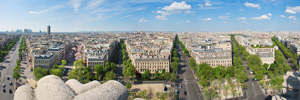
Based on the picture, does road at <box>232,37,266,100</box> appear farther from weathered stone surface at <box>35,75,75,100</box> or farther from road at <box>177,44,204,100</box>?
weathered stone surface at <box>35,75,75,100</box>

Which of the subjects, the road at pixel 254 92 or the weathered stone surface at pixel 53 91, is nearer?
the weathered stone surface at pixel 53 91

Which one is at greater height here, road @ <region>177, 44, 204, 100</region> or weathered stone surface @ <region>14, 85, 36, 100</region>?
weathered stone surface @ <region>14, 85, 36, 100</region>

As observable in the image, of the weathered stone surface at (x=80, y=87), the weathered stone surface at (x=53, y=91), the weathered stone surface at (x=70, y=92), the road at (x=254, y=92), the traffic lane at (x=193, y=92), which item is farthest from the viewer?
the traffic lane at (x=193, y=92)

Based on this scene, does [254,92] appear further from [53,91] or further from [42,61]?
[42,61]

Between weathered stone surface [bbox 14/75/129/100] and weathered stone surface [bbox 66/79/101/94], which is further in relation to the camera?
weathered stone surface [bbox 66/79/101/94]

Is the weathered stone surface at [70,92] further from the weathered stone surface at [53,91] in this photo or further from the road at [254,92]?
the road at [254,92]

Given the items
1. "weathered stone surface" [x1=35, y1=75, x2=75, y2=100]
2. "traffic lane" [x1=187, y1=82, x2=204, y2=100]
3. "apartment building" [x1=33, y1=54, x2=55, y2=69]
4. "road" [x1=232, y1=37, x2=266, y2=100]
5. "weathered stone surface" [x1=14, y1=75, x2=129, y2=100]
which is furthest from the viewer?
"apartment building" [x1=33, y1=54, x2=55, y2=69]

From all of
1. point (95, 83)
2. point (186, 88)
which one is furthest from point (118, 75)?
point (95, 83)

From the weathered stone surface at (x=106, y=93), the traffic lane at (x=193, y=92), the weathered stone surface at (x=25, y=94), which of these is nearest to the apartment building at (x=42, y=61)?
the traffic lane at (x=193, y=92)

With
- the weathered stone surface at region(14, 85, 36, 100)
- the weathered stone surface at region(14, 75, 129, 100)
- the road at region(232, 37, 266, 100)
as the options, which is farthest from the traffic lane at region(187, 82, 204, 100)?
the weathered stone surface at region(14, 85, 36, 100)
